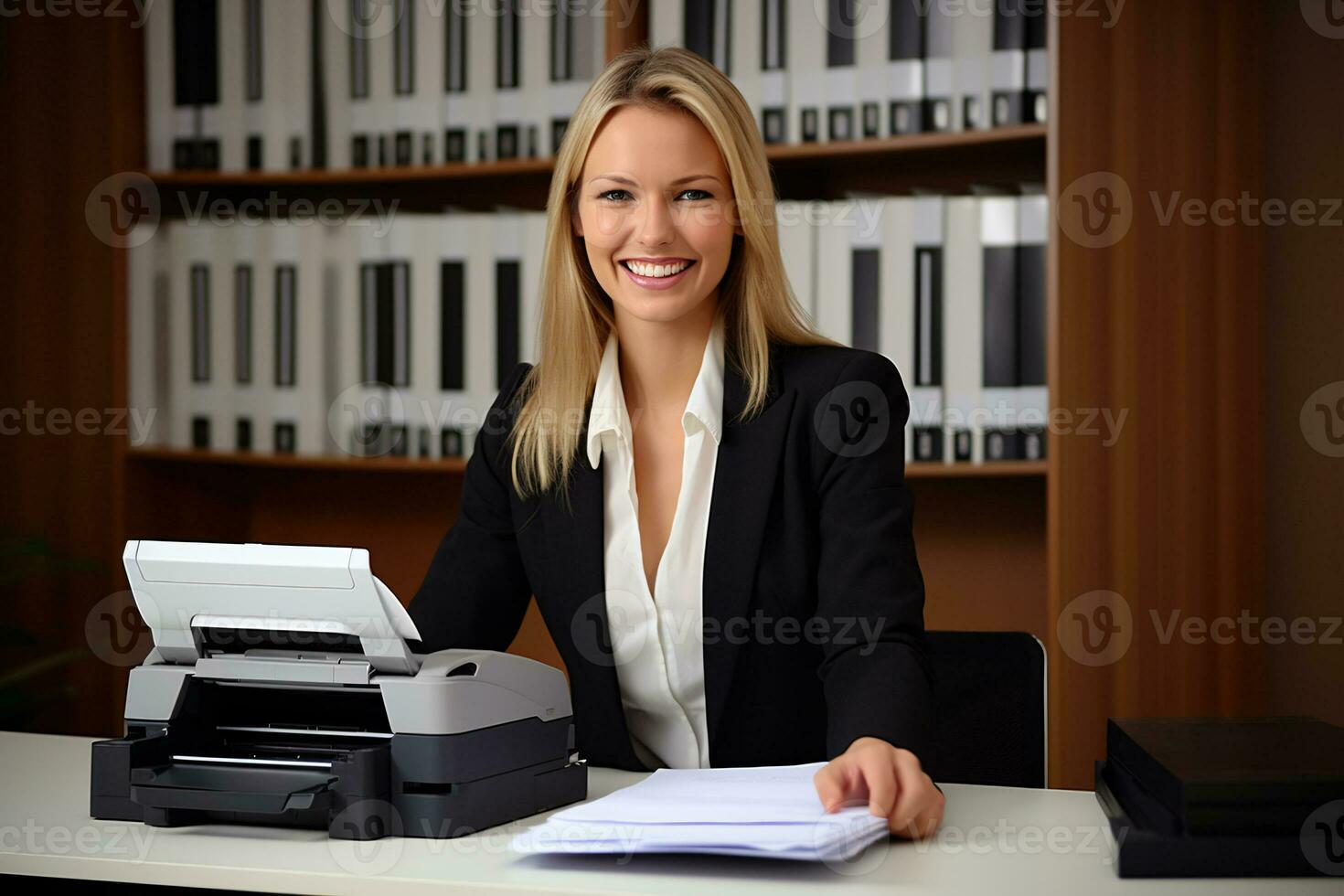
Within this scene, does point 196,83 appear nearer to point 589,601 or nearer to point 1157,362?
point 589,601

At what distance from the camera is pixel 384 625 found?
1.01 m

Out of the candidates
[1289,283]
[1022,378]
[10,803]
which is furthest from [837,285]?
[10,803]

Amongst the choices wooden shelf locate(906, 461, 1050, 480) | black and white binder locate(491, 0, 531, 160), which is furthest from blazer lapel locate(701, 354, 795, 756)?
black and white binder locate(491, 0, 531, 160)

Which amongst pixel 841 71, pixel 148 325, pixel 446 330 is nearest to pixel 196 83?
pixel 148 325

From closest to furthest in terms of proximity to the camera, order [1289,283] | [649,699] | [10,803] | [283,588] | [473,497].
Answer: [283,588]
[10,803]
[649,699]
[473,497]
[1289,283]

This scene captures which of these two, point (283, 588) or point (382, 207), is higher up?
point (382, 207)

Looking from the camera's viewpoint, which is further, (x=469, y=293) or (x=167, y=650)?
(x=469, y=293)

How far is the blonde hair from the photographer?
1.48 metres

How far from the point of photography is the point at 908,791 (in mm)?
1011

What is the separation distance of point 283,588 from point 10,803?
1.25 feet

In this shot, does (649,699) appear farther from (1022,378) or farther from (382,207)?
(382,207)

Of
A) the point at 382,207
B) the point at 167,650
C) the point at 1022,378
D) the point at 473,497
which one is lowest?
the point at 167,650

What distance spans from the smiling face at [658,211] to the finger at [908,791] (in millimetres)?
634

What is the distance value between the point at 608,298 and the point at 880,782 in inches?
32.6
